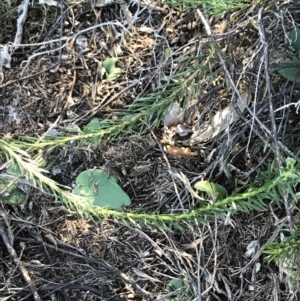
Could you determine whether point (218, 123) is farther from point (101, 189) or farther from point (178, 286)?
point (178, 286)

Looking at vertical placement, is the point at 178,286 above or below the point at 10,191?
below

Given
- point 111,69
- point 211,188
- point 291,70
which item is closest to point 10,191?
point 111,69

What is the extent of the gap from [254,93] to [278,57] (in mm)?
133

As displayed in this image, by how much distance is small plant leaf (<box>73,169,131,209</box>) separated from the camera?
1645 mm

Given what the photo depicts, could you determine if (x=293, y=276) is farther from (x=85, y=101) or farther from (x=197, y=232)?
(x=85, y=101)

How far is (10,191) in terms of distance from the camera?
1688 millimetres

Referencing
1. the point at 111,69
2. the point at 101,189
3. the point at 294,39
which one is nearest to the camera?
the point at 294,39

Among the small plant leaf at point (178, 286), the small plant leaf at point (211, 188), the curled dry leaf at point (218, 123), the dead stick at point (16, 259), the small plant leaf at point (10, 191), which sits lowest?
the small plant leaf at point (178, 286)

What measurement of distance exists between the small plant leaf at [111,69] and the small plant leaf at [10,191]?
46cm

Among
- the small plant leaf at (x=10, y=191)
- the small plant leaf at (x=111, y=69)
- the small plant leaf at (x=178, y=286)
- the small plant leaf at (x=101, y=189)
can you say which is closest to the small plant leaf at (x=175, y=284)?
the small plant leaf at (x=178, y=286)

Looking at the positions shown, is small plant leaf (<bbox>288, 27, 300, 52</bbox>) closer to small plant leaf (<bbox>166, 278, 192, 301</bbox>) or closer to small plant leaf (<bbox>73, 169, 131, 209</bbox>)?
small plant leaf (<bbox>73, 169, 131, 209</bbox>)

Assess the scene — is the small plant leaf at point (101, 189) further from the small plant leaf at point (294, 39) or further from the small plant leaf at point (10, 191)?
the small plant leaf at point (294, 39)

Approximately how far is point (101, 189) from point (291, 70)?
706 millimetres

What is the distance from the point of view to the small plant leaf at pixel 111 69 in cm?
177
